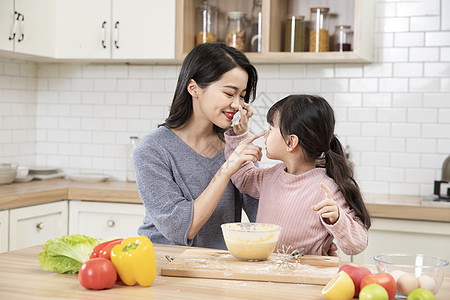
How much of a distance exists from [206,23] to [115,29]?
60cm

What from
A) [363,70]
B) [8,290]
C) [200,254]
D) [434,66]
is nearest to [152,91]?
[363,70]

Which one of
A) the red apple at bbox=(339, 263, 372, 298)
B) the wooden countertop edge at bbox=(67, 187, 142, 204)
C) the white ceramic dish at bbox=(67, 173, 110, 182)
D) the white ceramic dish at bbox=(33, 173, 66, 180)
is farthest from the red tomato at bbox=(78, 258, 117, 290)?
the white ceramic dish at bbox=(33, 173, 66, 180)

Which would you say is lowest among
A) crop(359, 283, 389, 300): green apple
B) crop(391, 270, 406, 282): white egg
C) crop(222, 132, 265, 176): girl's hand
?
crop(359, 283, 389, 300): green apple

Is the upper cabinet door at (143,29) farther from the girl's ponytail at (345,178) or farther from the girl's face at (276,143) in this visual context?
the girl's ponytail at (345,178)

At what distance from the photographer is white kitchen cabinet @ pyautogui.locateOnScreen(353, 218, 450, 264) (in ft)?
10.6

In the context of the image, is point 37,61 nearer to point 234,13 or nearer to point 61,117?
point 61,117

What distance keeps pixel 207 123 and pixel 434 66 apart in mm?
1926

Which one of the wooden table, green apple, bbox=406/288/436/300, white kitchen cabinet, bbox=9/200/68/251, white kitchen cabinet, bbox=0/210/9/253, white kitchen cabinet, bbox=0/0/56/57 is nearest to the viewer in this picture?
green apple, bbox=406/288/436/300

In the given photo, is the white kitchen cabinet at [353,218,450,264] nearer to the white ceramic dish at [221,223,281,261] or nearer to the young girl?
the young girl

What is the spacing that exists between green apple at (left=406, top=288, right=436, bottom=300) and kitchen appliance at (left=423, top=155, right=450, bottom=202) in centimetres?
221

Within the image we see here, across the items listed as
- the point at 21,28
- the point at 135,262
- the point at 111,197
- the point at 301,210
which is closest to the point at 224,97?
the point at 301,210

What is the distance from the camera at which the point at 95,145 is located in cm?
456

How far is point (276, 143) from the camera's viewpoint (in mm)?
2260

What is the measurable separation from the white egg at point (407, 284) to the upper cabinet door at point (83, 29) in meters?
3.02
